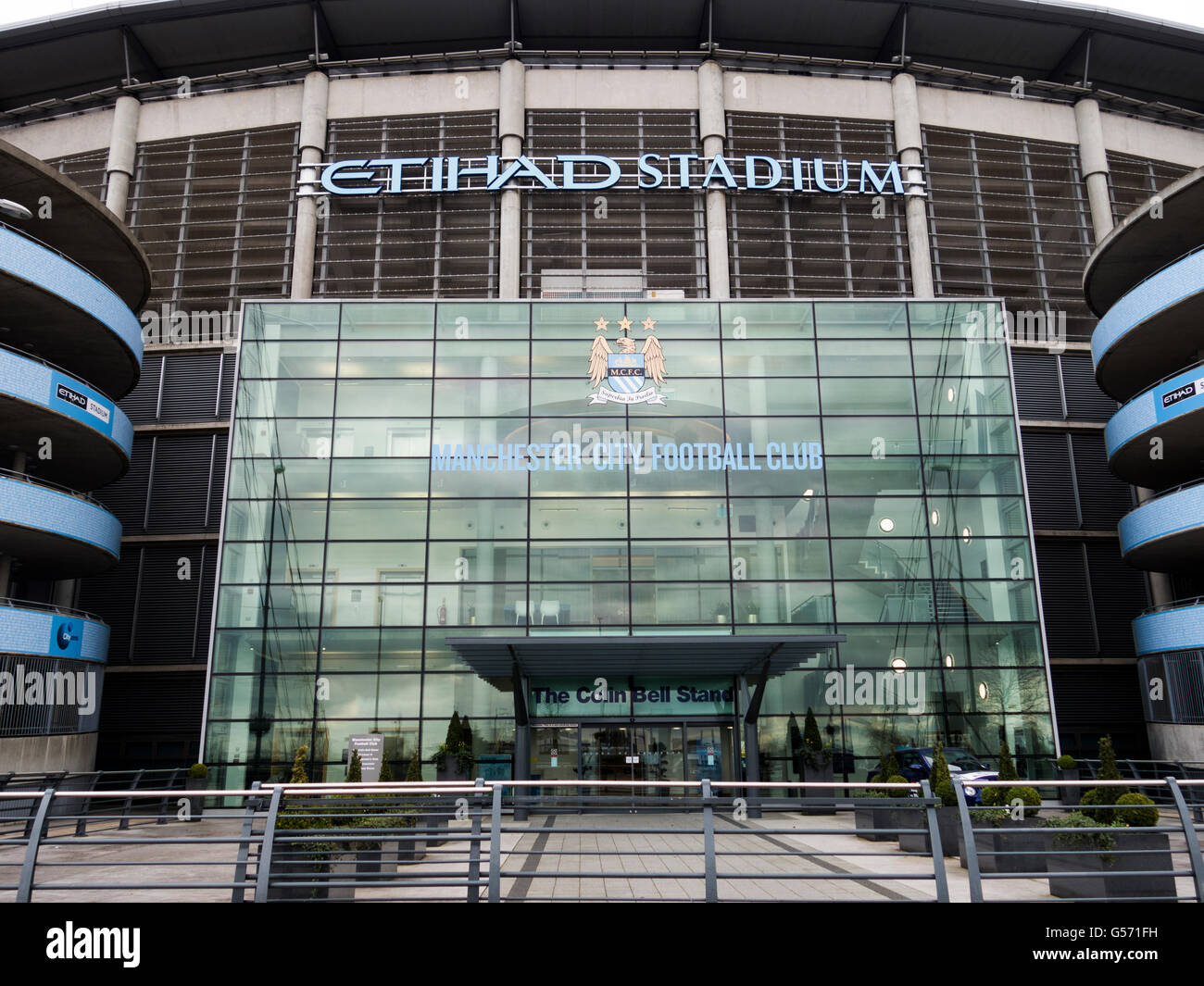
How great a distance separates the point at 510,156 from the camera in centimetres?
3762

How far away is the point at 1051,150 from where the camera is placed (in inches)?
1574

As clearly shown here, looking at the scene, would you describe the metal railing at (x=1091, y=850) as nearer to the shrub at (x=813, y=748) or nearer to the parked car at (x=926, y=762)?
the parked car at (x=926, y=762)

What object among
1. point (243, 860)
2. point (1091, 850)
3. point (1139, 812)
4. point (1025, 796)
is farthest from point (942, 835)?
point (243, 860)

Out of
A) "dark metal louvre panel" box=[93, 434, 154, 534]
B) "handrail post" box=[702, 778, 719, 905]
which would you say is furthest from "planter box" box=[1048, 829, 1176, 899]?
"dark metal louvre panel" box=[93, 434, 154, 534]

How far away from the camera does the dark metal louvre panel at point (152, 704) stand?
32.8m

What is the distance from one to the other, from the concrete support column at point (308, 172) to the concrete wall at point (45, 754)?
17.9m

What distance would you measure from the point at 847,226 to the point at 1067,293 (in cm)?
932

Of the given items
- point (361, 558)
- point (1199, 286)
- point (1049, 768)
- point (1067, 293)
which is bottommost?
point (1049, 768)

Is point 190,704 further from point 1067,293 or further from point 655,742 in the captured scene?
point 1067,293

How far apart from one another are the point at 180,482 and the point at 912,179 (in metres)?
31.2

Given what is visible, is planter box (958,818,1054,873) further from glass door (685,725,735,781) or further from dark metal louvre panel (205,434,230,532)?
dark metal louvre panel (205,434,230,532)

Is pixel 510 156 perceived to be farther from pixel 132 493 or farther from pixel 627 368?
pixel 132 493
